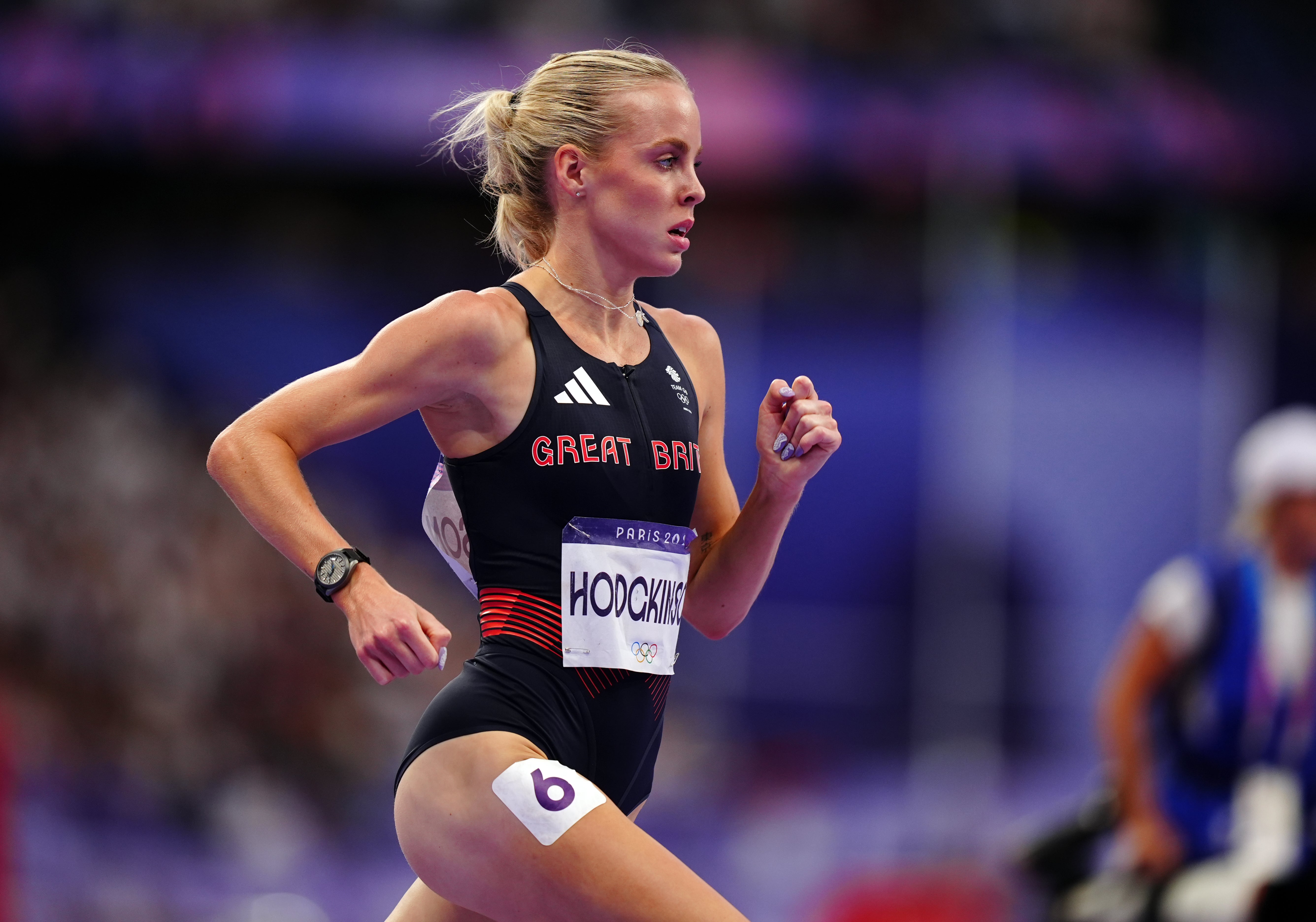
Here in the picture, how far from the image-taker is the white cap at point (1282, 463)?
16.8ft

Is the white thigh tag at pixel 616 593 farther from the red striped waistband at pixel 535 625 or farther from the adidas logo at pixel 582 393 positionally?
the adidas logo at pixel 582 393

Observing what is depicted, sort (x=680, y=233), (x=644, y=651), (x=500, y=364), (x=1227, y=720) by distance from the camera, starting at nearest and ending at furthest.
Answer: (x=500, y=364) → (x=644, y=651) → (x=680, y=233) → (x=1227, y=720)

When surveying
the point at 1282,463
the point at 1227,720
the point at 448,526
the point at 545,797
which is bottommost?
the point at 545,797

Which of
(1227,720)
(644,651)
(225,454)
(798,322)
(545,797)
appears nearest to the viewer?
(545,797)

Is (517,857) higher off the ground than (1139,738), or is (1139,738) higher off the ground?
(1139,738)

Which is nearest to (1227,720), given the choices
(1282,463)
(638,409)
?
(1282,463)

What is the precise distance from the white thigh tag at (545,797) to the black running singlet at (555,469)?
364mm

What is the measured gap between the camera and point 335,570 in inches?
96.3

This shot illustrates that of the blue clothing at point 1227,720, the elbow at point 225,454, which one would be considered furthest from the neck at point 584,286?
the blue clothing at point 1227,720

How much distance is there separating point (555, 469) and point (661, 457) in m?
0.23

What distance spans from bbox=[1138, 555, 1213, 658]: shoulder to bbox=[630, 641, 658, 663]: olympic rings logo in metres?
2.95

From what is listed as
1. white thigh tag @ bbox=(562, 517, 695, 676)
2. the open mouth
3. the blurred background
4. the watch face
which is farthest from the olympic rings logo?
the blurred background

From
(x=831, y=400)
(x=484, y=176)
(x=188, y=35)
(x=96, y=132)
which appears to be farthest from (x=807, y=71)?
(x=484, y=176)

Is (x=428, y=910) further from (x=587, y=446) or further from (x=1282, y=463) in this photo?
(x=1282, y=463)
